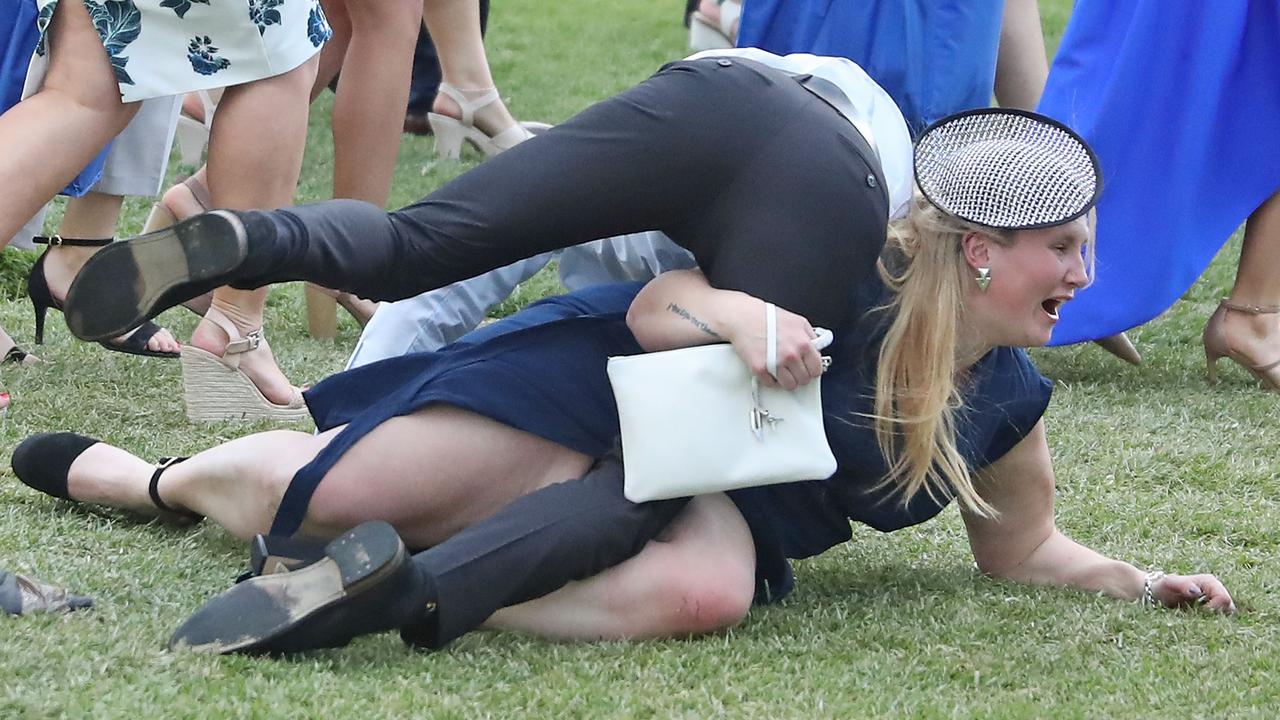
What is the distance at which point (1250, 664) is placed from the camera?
1900mm

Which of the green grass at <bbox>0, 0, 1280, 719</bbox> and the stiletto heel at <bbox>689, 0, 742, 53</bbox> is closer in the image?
the green grass at <bbox>0, 0, 1280, 719</bbox>

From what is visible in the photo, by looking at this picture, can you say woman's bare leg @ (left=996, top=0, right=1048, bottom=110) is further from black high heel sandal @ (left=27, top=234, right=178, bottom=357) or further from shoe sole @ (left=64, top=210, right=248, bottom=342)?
shoe sole @ (left=64, top=210, right=248, bottom=342)

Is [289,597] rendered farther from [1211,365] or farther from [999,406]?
[1211,365]

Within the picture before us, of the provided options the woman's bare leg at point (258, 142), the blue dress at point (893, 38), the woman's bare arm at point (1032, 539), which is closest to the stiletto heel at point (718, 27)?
the blue dress at point (893, 38)

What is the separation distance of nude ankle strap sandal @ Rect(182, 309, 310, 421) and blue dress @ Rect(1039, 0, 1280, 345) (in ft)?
4.99

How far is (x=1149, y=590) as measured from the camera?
6.94 ft

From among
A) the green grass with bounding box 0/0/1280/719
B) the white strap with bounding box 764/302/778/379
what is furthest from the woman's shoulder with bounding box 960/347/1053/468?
the white strap with bounding box 764/302/778/379

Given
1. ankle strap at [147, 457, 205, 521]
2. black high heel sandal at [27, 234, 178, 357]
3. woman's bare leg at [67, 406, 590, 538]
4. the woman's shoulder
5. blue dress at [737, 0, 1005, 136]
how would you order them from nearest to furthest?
woman's bare leg at [67, 406, 590, 538], the woman's shoulder, ankle strap at [147, 457, 205, 521], blue dress at [737, 0, 1005, 136], black high heel sandal at [27, 234, 178, 357]

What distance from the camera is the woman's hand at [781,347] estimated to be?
6.16 ft

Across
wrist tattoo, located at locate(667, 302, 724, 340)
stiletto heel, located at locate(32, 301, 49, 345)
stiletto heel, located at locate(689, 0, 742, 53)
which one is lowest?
stiletto heel, located at locate(689, 0, 742, 53)

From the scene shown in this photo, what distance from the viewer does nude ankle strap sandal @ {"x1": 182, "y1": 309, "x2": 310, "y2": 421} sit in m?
2.77

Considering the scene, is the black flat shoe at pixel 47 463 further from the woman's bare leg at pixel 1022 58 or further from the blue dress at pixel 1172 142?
the woman's bare leg at pixel 1022 58

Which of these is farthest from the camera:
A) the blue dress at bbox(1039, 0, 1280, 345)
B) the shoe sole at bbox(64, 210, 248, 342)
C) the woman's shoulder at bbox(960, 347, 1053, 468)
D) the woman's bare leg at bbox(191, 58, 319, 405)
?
the blue dress at bbox(1039, 0, 1280, 345)

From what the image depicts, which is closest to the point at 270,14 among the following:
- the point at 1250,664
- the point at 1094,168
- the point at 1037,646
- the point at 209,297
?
the point at 209,297
